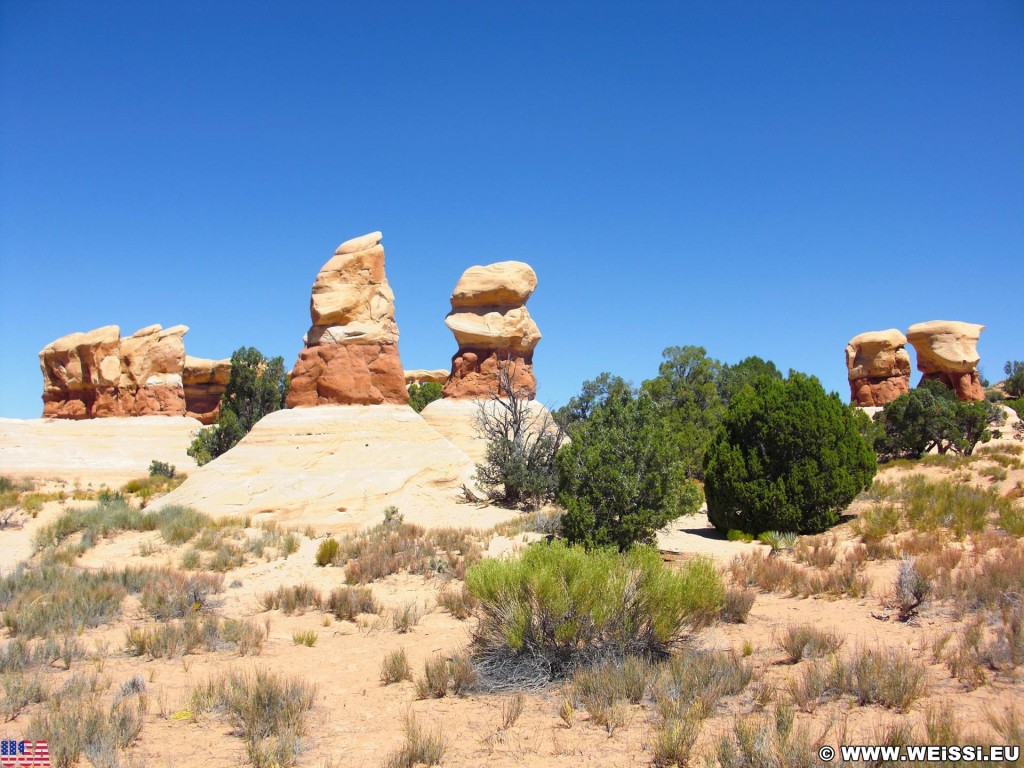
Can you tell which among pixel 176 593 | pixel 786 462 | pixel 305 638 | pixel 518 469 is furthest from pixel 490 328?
pixel 305 638

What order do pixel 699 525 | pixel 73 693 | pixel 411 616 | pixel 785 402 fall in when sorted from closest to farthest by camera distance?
pixel 73 693
pixel 411 616
pixel 785 402
pixel 699 525

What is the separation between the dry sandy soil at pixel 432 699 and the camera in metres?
5.36

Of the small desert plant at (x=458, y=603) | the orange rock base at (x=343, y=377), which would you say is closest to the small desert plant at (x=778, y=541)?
the small desert plant at (x=458, y=603)

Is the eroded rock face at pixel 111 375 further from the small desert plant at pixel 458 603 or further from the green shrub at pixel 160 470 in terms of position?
the small desert plant at pixel 458 603

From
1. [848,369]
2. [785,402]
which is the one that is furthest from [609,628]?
[848,369]

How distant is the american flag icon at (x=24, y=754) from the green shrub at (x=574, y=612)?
3.67 meters

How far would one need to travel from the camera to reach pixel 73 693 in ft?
21.8

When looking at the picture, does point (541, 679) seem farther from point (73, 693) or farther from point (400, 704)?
point (73, 693)

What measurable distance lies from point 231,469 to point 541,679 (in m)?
15.9

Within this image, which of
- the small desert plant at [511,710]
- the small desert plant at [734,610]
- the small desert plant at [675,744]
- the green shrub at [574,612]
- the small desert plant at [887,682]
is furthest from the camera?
the small desert plant at [734,610]

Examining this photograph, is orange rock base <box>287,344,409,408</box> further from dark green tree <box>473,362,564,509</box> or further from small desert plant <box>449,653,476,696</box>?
small desert plant <box>449,653,476,696</box>

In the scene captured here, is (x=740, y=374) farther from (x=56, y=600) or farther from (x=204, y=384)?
(x=56, y=600)

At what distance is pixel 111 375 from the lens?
4306 cm

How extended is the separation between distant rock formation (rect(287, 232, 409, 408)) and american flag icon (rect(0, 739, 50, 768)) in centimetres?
1656
